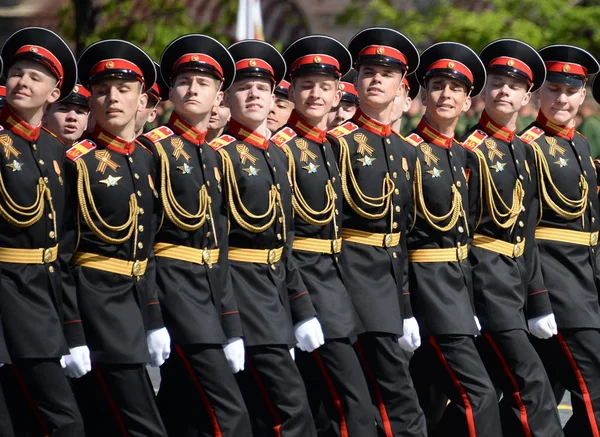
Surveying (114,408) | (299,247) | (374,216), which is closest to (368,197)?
(374,216)

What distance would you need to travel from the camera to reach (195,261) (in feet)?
22.9

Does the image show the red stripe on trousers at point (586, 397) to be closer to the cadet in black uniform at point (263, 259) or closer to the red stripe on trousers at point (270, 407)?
the cadet in black uniform at point (263, 259)

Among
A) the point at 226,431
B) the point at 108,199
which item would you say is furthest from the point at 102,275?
the point at 226,431

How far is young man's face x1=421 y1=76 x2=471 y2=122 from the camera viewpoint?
805cm

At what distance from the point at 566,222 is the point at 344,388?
179cm

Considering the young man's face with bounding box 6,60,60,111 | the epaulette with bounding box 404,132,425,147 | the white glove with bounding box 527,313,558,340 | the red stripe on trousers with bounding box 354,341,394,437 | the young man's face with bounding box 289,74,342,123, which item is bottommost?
the red stripe on trousers with bounding box 354,341,394,437

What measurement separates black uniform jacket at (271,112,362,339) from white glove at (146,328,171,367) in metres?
0.90

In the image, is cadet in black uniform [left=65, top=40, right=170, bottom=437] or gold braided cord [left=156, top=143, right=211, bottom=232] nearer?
cadet in black uniform [left=65, top=40, right=170, bottom=437]

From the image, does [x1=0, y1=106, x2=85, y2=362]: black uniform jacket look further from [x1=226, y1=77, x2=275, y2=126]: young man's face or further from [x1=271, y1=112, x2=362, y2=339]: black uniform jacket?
[x1=271, y1=112, x2=362, y2=339]: black uniform jacket

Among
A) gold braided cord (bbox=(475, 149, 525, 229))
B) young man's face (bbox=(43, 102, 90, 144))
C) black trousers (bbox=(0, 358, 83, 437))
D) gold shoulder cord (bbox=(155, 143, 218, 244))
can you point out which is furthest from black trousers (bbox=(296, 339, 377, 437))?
young man's face (bbox=(43, 102, 90, 144))

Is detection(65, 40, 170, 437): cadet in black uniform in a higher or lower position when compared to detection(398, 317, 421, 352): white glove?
higher

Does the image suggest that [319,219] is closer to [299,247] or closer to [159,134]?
[299,247]

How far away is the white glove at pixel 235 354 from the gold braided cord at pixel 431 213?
134 centimetres

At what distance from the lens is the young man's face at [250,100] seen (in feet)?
24.3
